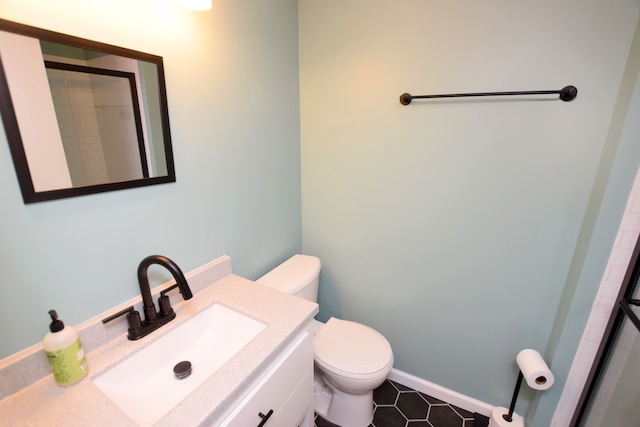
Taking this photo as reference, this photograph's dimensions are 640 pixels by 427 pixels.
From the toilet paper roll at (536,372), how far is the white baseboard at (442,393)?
46 cm

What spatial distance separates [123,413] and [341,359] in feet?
3.19

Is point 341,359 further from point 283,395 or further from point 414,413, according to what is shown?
point 414,413

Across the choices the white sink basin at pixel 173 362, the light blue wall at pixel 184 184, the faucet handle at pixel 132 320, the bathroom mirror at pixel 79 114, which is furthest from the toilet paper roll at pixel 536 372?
the bathroom mirror at pixel 79 114

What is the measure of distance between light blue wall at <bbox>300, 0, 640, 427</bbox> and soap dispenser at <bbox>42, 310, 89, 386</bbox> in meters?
1.28

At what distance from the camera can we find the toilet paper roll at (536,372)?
4.03 feet

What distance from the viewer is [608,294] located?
1.14 meters

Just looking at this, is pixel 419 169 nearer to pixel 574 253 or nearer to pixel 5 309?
pixel 574 253

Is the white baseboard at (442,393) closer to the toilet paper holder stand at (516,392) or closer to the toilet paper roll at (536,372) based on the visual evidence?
the toilet paper holder stand at (516,392)

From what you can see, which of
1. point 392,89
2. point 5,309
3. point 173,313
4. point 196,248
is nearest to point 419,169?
point 392,89

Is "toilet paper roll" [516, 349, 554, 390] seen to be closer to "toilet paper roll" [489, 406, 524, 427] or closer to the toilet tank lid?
"toilet paper roll" [489, 406, 524, 427]

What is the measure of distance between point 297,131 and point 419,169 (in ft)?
2.43

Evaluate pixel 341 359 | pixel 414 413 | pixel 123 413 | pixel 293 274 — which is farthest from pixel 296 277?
pixel 414 413

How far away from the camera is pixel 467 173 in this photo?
1.37m

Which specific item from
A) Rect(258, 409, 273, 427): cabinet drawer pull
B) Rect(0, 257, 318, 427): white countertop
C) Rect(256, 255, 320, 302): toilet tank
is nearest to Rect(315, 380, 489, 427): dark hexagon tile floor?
Rect(256, 255, 320, 302): toilet tank
